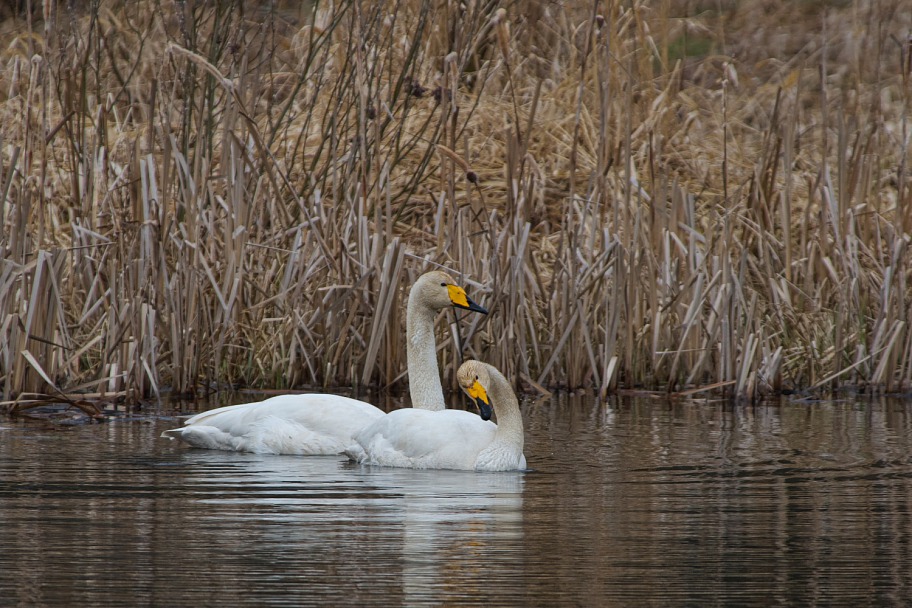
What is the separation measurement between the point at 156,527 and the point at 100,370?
4.46 meters

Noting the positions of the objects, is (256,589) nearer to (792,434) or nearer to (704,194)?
(792,434)

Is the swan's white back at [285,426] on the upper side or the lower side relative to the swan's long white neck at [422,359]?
lower

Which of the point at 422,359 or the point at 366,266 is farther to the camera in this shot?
the point at 366,266

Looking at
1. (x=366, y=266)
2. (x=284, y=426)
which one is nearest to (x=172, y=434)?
(x=284, y=426)

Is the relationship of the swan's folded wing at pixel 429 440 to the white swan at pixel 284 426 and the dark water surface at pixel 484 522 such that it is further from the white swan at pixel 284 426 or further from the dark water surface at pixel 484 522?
the white swan at pixel 284 426

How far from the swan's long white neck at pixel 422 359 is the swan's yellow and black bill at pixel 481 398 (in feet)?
3.86

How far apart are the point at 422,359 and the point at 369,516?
2.90 meters

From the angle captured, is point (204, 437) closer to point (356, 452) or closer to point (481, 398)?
point (356, 452)

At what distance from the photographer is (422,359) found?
861 cm

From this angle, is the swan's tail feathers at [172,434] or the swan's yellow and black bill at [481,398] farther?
the swan's tail feathers at [172,434]

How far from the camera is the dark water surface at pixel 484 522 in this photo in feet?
14.4

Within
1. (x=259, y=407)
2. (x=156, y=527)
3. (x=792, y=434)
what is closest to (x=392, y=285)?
(x=259, y=407)

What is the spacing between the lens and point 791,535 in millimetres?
5324

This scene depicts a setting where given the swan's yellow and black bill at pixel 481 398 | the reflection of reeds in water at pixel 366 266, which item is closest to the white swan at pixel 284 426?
the swan's yellow and black bill at pixel 481 398
